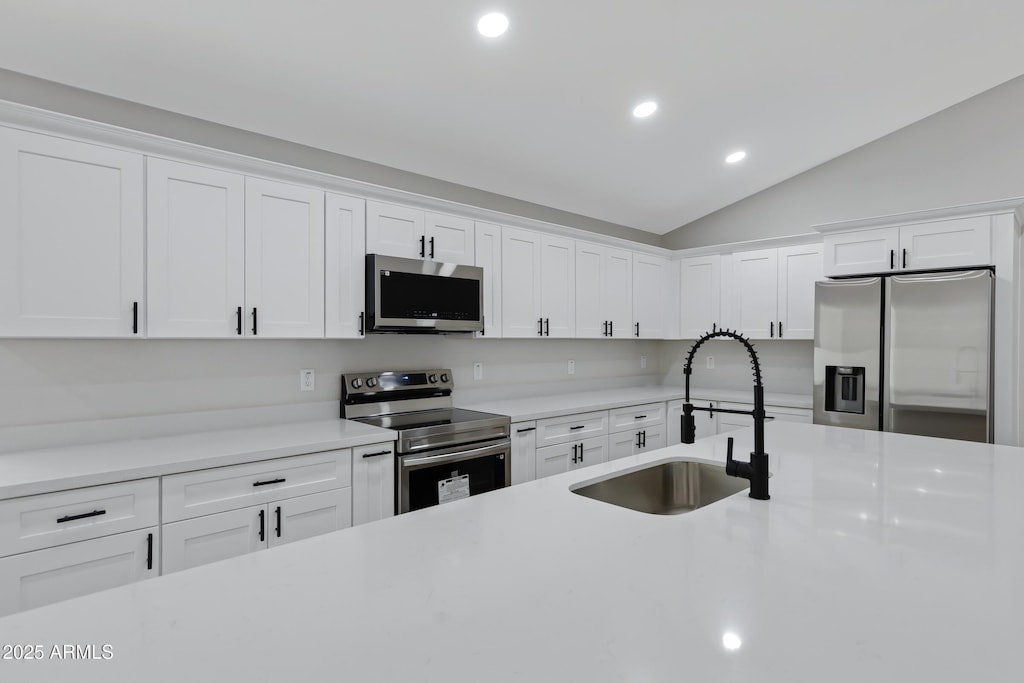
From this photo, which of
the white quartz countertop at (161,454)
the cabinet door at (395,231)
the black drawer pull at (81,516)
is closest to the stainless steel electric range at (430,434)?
the white quartz countertop at (161,454)

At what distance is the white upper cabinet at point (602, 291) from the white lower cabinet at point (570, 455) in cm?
92

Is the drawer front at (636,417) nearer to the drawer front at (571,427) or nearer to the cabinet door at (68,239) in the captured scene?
the drawer front at (571,427)

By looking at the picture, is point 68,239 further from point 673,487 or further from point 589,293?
point 589,293

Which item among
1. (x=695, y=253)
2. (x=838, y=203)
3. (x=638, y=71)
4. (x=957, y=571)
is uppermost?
(x=638, y=71)

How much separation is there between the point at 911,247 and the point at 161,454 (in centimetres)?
459

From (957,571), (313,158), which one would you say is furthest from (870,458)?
(313,158)

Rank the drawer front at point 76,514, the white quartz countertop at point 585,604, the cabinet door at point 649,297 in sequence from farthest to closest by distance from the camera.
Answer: the cabinet door at point 649,297 < the drawer front at point 76,514 < the white quartz countertop at point 585,604

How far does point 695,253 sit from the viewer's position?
5176mm

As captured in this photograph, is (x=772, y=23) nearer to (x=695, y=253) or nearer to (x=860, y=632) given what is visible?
(x=695, y=253)

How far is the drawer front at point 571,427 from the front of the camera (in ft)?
11.7

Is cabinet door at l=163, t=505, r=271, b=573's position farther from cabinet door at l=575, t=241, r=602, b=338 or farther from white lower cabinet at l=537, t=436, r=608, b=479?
cabinet door at l=575, t=241, r=602, b=338

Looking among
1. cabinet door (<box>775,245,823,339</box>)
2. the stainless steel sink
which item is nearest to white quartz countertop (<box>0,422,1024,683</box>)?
the stainless steel sink

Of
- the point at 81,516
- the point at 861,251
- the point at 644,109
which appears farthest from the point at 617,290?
the point at 81,516

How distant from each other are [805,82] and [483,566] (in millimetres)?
3622
